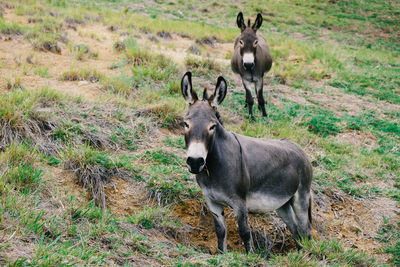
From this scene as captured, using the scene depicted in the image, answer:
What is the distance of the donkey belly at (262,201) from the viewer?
14.4ft

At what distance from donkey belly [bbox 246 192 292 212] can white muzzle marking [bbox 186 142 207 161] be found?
1035mm

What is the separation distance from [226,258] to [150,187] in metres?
1.82

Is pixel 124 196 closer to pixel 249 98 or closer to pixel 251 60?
pixel 251 60

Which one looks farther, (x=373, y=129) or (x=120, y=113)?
(x=373, y=129)

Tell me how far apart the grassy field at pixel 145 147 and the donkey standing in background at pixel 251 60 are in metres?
0.55

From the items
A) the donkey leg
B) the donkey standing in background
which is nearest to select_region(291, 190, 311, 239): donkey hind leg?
the donkey leg

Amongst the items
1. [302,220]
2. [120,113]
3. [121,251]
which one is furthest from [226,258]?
[120,113]

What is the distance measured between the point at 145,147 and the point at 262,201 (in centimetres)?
234

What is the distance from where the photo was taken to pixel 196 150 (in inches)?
140

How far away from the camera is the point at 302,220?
4875mm

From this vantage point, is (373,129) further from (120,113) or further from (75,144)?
(75,144)

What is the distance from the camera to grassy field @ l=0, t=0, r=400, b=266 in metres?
3.83

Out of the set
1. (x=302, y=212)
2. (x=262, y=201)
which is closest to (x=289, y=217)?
(x=302, y=212)

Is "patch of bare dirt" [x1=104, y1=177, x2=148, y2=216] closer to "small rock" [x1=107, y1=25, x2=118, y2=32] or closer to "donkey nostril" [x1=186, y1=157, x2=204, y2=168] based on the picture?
"donkey nostril" [x1=186, y1=157, x2=204, y2=168]
